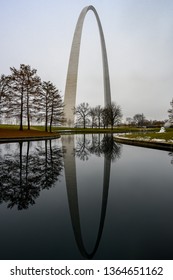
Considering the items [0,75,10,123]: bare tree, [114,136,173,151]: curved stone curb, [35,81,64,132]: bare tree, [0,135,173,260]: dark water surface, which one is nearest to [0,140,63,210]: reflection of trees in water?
[0,135,173,260]: dark water surface

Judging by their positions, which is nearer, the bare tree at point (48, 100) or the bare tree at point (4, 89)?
the bare tree at point (4, 89)

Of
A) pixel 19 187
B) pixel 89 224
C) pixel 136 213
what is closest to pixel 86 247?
pixel 89 224

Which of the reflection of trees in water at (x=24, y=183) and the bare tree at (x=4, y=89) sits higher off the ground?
the bare tree at (x=4, y=89)

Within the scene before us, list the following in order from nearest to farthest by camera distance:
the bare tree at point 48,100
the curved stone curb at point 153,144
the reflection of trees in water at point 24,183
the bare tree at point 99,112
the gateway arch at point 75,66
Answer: the reflection of trees in water at point 24,183 < the curved stone curb at point 153,144 < the bare tree at point 48,100 < the gateway arch at point 75,66 < the bare tree at point 99,112

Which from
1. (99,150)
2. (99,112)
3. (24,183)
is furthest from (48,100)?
(99,112)

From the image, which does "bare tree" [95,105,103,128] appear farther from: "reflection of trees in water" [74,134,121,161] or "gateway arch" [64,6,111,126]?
"reflection of trees in water" [74,134,121,161]

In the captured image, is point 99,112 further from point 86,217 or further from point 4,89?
point 86,217

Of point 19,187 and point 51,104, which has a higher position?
point 51,104

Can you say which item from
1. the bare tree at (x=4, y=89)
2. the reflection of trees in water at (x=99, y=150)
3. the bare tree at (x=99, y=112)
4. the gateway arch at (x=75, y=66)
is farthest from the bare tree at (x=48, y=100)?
the bare tree at (x=99, y=112)

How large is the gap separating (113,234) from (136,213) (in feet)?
3.28

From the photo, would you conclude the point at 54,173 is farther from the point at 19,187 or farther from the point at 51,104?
the point at 51,104

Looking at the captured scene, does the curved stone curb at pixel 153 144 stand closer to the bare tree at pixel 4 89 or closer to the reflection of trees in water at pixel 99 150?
the reflection of trees in water at pixel 99 150
